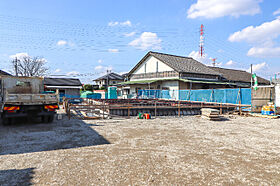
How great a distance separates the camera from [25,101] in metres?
10.0

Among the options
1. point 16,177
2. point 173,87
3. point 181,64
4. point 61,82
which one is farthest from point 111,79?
point 16,177

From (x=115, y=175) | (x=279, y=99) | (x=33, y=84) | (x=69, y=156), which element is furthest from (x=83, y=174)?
(x=279, y=99)

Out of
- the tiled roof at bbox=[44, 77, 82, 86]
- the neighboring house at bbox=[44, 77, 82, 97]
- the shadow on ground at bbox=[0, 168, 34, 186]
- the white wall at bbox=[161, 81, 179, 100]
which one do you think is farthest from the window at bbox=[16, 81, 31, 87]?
the tiled roof at bbox=[44, 77, 82, 86]

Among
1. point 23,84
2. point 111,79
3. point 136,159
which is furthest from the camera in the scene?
point 111,79

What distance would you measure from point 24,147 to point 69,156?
7.05ft

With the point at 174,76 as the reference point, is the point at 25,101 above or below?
below

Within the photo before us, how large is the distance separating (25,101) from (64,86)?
35.9 m

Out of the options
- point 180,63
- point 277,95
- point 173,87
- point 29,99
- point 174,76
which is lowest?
point 29,99

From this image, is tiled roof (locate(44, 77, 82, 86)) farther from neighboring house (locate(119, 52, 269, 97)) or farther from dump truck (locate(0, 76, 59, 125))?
dump truck (locate(0, 76, 59, 125))

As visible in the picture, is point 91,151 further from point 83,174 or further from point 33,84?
point 33,84

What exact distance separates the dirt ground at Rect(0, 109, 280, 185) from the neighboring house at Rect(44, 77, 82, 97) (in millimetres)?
36222

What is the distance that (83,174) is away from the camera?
15.0ft

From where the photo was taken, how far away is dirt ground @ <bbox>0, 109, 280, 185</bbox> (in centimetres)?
437

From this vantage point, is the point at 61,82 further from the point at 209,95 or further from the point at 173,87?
the point at 209,95
